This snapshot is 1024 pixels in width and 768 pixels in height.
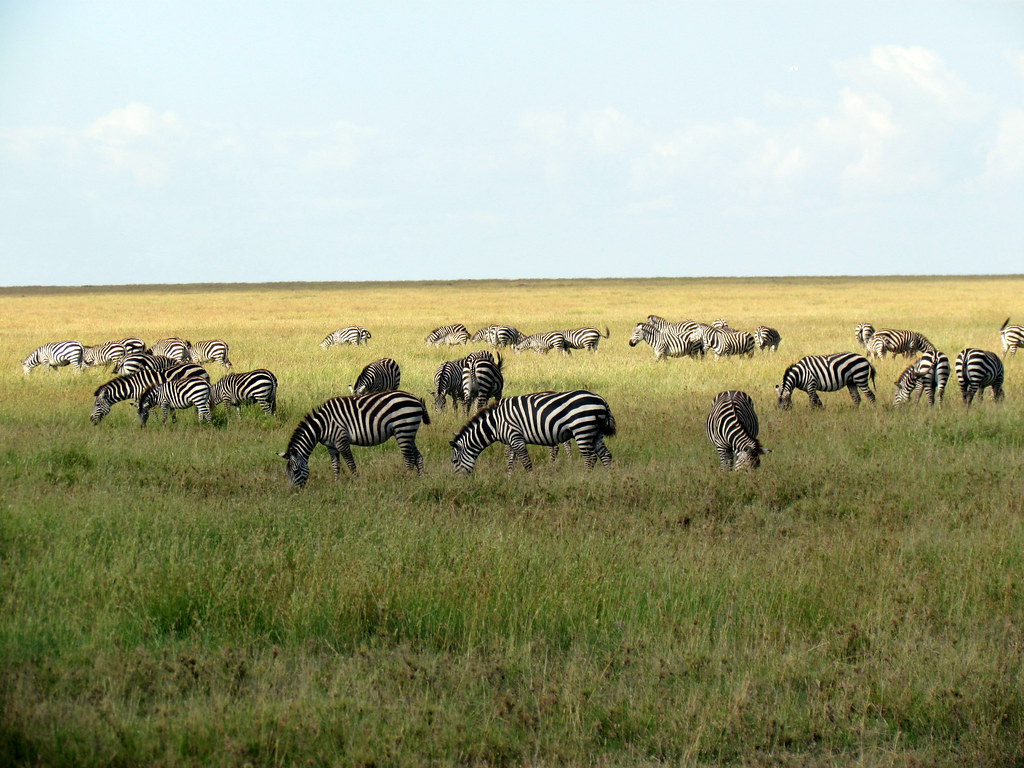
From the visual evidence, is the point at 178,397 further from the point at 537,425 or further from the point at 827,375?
the point at 827,375

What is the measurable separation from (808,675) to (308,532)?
432 cm

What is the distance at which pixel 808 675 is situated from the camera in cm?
532

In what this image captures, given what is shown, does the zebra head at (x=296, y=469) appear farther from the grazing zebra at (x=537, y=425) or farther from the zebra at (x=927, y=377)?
the zebra at (x=927, y=377)

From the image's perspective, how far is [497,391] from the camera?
17750 mm

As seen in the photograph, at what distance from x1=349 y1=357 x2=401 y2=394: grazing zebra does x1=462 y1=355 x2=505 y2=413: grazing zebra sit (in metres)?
1.76

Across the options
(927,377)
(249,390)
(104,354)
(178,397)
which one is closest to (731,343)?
(927,377)

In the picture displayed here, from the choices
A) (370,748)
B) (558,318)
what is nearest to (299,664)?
(370,748)

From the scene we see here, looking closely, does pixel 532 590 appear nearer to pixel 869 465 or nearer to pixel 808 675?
pixel 808 675

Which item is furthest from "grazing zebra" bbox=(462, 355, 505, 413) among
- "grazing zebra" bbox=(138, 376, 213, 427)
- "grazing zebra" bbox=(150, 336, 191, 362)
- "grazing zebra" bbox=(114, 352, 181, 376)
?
"grazing zebra" bbox=(150, 336, 191, 362)

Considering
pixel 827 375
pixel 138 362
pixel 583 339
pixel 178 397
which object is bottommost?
pixel 178 397

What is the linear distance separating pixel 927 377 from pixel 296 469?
12.1 metres

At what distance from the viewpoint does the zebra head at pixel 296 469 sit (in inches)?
427

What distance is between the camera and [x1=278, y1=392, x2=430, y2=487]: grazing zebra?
11672 millimetres

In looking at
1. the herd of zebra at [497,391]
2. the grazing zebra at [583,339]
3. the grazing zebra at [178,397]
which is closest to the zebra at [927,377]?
the herd of zebra at [497,391]
